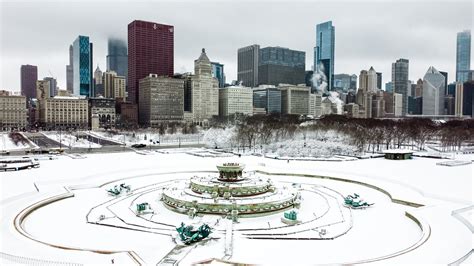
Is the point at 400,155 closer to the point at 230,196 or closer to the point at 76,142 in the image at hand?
the point at 230,196

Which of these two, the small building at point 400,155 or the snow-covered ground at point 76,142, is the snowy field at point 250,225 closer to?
the small building at point 400,155

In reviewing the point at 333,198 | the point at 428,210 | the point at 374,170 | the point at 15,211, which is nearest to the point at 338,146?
the point at 374,170

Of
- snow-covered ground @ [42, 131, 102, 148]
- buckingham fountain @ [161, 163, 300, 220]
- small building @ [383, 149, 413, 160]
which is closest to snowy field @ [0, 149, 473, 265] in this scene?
buckingham fountain @ [161, 163, 300, 220]

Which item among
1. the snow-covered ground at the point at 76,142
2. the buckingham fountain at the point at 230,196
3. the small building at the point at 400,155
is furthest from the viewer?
the snow-covered ground at the point at 76,142

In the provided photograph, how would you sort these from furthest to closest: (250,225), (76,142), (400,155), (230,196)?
(76,142)
(400,155)
(230,196)
(250,225)

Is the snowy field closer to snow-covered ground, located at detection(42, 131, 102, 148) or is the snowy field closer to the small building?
the small building

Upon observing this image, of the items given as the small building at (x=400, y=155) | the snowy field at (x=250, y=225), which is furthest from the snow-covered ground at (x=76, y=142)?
the small building at (x=400, y=155)

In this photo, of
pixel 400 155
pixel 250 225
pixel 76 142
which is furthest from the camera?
pixel 76 142

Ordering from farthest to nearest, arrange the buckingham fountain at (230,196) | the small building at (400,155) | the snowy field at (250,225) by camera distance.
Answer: the small building at (400,155) → the buckingham fountain at (230,196) → the snowy field at (250,225)

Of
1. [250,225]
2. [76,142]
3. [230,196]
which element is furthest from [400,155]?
[76,142]
